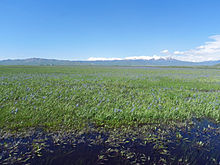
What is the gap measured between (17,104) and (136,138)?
7243 millimetres

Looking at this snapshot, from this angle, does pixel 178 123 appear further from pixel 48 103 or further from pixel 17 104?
pixel 17 104

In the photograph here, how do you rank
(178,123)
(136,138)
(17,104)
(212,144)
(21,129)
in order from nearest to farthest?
(212,144) → (136,138) → (21,129) → (178,123) → (17,104)

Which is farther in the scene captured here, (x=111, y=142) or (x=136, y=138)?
(x=136, y=138)

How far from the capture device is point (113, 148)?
4.43 m

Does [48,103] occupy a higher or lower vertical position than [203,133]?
higher

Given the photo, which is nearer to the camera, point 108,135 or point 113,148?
Answer: point 113,148

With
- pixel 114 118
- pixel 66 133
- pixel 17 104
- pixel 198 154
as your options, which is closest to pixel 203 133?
pixel 198 154

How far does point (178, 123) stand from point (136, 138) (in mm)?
2791

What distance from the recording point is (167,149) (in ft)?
14.4

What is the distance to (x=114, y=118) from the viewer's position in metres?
6.57

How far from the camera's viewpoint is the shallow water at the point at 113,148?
385cm

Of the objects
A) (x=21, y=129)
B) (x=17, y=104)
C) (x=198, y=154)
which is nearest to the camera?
(x=198, y=154)

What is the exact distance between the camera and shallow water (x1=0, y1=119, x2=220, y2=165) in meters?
3.85

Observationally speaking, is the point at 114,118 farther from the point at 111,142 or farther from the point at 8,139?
the point at 8,139
